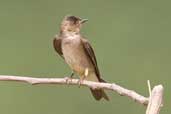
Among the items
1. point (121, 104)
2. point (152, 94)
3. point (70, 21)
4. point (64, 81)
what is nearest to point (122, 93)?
point (152, 94)

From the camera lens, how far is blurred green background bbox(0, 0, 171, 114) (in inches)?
121

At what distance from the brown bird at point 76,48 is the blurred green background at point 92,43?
0.84 metres

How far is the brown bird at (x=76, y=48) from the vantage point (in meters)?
2.20

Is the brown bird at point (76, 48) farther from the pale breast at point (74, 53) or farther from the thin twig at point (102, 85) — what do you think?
the thin twig at point (102, 85)

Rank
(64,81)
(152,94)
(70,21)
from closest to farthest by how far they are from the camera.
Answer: (152,94) < (64,81) < (70,21)

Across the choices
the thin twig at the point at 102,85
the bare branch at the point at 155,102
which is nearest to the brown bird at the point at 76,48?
the thin twig at the point at 102,85

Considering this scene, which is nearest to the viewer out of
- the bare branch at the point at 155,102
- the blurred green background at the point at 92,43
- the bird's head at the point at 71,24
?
the bare branch at the point at 155,102

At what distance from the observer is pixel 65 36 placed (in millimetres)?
2215

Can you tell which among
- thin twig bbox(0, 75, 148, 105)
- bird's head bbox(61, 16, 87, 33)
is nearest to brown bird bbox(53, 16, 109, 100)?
bird's head bbox(61, 16, 87, 33)

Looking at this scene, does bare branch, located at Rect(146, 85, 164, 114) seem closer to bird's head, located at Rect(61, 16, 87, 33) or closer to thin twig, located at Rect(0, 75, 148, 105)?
thin twig, located at Rect(0, 75, 148, 105)

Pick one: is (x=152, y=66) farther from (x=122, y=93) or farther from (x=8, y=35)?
(x=122, y=93)

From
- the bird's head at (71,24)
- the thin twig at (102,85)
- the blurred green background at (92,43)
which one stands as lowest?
the blurred green background at (92,43)

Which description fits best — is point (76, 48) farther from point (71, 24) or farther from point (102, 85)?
point (102, 85)

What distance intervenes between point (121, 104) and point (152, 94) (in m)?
1.65
